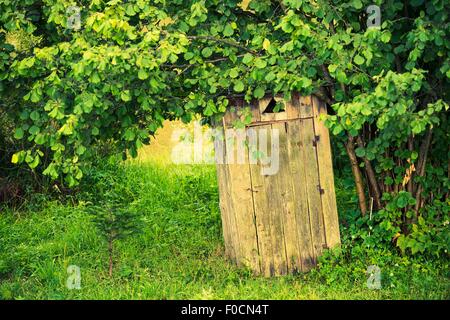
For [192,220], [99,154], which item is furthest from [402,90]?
[99,154]

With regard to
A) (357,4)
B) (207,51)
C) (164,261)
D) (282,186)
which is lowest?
(164,261)

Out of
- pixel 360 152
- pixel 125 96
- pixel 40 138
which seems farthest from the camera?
pixel 360 152

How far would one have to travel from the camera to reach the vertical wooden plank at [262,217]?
26.2 ft

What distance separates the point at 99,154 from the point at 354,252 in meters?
4.06

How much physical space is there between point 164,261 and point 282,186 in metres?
1.48

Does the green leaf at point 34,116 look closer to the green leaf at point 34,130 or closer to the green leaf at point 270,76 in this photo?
the green leaf at point 34,130

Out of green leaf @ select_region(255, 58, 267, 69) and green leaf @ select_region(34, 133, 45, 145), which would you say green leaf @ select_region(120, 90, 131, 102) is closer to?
green leaf @ select_region(34, 133, 45, 145)

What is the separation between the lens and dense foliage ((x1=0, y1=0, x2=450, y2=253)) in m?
6.91

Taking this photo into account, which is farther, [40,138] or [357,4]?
[40,138]

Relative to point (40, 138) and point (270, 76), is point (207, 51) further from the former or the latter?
point (40, 138)

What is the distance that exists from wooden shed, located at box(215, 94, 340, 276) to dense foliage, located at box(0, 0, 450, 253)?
0.23 meters

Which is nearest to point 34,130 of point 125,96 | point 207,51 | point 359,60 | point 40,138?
point 40,138

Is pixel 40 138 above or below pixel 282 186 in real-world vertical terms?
above

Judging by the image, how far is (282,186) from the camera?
795 centimetres
